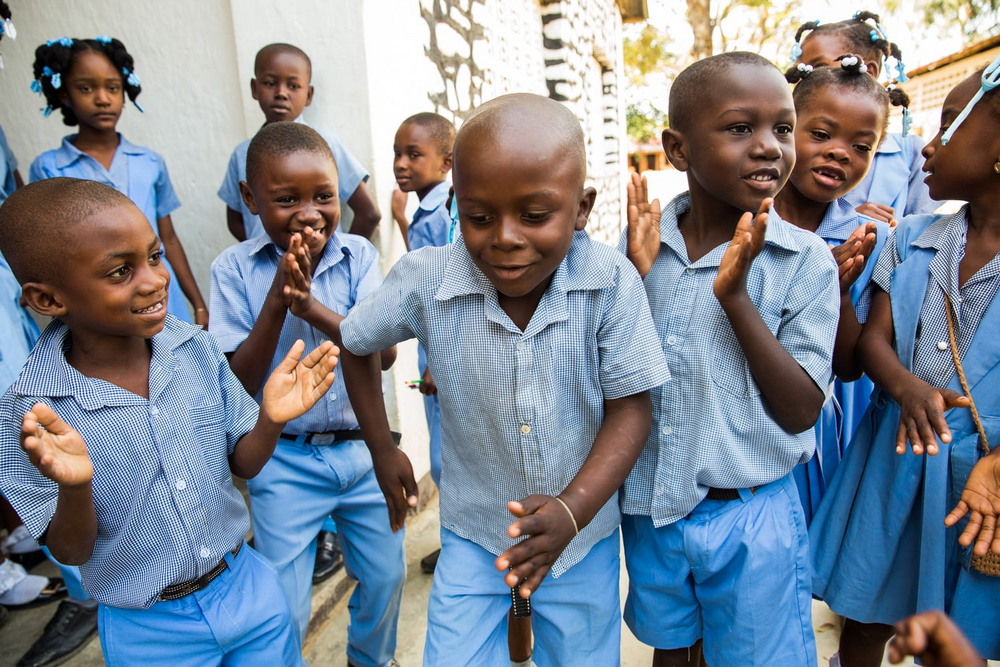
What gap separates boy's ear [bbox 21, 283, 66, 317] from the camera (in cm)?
139

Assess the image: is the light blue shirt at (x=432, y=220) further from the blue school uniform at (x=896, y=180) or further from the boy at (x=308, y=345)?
the blue school uniform at (x=896, y=180)

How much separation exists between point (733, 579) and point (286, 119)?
2303mm

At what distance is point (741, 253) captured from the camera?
1.36m

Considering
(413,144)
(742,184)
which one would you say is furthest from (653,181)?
(742,184)

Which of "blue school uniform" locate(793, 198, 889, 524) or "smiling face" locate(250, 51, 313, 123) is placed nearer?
"blue school uniform" locate(793, 198, 889, 524)

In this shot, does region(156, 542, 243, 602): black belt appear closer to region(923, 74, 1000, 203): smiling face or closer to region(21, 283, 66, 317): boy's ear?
region(21, 283, 66, 317): boy's ear

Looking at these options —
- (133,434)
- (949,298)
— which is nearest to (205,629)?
(133,434)

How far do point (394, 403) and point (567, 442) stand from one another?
1.66 m

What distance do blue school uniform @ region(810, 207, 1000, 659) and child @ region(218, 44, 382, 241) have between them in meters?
1.89

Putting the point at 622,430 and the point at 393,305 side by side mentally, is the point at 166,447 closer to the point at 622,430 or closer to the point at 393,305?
the point at 393,305

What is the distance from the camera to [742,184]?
5.10ft

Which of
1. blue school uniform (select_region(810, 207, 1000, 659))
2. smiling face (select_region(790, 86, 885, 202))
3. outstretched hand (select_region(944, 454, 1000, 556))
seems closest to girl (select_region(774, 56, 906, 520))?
smiling face (select_region(790, 86, 885, 202))

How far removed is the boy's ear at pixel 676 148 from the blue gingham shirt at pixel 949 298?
620mm

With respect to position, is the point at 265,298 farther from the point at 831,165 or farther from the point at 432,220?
the point at 831,165
